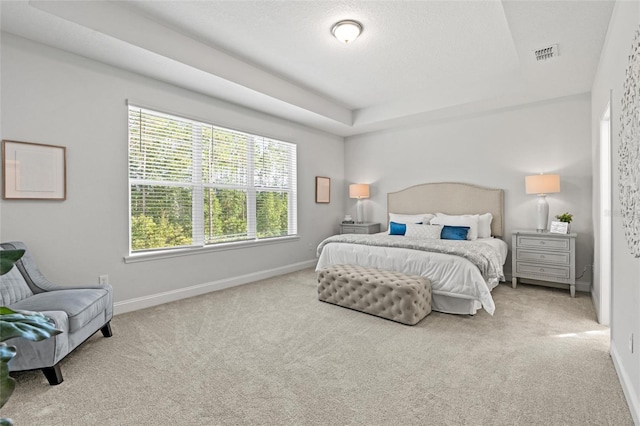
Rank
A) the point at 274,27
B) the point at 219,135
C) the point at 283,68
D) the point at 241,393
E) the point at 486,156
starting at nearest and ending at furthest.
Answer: the point at 241,393
the point at 274,27
the point at 283,68
the point at 219,135
the point at 486,156

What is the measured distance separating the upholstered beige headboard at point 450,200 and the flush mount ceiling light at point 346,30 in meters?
3.07

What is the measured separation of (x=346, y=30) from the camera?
2996 millimetres

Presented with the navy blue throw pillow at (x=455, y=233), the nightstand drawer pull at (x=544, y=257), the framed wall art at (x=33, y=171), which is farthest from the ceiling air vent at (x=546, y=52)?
the framed wall art at (x=33, y=171)

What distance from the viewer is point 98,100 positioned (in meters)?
3.22

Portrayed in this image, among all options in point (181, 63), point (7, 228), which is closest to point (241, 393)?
point (7, 228)

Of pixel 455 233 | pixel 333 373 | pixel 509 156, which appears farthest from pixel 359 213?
pixel 333 373

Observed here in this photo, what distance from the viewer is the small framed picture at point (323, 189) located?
5.89 meters

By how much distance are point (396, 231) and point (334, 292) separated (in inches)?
75.5

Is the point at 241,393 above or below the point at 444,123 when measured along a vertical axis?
below

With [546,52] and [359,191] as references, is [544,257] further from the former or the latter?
[359,191]

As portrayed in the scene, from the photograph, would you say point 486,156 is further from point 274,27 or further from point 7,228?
point 7,228

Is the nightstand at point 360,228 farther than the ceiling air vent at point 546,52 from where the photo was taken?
Yes

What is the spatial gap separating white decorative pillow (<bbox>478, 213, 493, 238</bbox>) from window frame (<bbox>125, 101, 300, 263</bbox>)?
287 cm

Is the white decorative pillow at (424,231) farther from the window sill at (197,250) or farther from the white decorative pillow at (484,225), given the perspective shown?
the window sill at (197,250)
